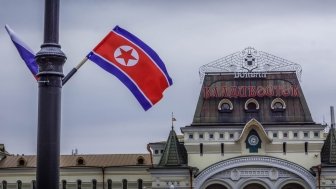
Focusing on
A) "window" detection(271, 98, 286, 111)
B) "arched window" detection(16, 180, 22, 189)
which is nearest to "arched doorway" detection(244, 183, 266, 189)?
"window" detection(271, 98, 286, 111)

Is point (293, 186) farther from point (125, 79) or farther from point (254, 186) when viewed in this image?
point (125, 79)

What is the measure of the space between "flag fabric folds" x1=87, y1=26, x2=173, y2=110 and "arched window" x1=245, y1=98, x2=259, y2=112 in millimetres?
40507

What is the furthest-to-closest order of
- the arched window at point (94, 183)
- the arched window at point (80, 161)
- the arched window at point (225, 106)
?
the arched window at point (80, 161)
the arched window at point (94, 183)
the arched window at point (225, 106)

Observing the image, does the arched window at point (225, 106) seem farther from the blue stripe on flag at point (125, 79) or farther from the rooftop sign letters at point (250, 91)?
the blue stripe on flag at point (125, 79)

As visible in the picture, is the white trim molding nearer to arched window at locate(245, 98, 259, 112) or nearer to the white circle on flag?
arched window at locate(245, 98, 259, 112)

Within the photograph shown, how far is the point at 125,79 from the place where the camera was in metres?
17.7

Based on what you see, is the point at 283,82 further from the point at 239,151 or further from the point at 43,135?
the point at 43,135

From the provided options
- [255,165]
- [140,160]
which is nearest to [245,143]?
[255,165]

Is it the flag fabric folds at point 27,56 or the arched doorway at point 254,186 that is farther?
the arched doorway at point 254,186

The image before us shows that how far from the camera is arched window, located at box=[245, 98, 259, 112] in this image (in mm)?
58031

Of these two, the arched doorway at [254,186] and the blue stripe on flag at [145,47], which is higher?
the blue stripe on flag at [145,47]

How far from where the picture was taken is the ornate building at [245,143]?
5475 cm

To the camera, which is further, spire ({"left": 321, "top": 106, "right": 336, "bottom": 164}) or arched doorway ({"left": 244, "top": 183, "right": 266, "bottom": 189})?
spire ({"left": 321, "top": 106, "right": 336, "bottom": 164})

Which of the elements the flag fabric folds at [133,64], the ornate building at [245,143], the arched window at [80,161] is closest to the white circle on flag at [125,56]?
the flag fabric folds at [133,64]
